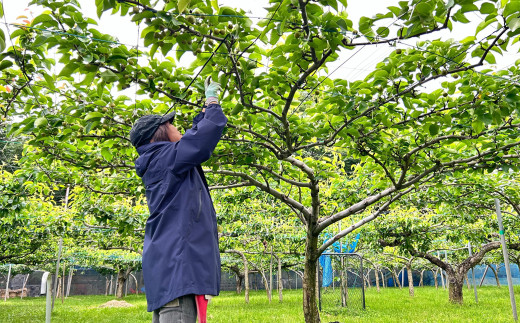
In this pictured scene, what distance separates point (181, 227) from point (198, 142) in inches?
14.2

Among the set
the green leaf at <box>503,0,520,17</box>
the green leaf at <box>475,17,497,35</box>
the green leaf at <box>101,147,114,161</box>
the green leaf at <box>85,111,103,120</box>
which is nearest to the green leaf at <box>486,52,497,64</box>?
the green leaf at <box>475,17,497,35</box>

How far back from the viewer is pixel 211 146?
170cm

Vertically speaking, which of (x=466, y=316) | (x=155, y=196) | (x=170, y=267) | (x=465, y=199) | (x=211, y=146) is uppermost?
(x=465, y=199)

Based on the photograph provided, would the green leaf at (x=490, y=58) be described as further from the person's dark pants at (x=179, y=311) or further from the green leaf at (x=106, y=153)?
the green leaf at (x=106, y=153)

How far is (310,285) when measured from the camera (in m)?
4.34

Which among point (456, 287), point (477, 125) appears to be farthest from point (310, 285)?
point (456, 287)

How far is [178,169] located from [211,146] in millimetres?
175

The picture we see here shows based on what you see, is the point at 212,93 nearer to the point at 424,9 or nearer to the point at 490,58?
the point at 424,9

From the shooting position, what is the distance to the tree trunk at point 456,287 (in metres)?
10.1

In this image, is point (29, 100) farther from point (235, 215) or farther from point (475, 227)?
point (475, 227)

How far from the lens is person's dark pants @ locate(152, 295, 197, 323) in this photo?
1.57 m

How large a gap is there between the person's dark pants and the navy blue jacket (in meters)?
0.04

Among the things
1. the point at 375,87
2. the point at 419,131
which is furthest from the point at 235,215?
the point at 375,87

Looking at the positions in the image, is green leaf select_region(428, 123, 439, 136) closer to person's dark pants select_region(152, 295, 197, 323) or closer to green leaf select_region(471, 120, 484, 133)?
green leaf select_region(471, 120, 484, 133)
